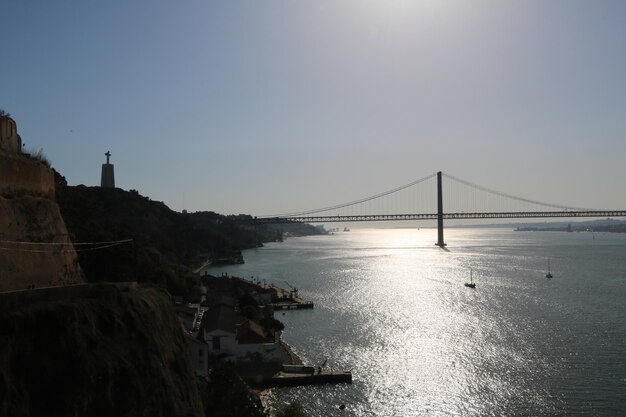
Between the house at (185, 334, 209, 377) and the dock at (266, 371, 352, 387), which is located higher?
the house at (185, 334, 209, 377)

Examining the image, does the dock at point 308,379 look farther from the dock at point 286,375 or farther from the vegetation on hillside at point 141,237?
the vegetation on hillside at point 141,237

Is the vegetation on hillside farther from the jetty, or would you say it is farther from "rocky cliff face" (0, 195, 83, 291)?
the jetty

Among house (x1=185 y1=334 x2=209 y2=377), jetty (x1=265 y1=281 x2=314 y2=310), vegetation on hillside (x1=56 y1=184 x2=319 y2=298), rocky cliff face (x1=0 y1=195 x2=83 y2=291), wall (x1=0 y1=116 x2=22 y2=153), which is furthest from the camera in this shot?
jetty (x1=265 y1=281 x2=314 y2=310)

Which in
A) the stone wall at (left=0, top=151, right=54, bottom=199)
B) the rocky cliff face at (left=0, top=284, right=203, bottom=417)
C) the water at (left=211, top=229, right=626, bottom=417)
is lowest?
the water at (left=211, top=229, right=626, bottom=417)

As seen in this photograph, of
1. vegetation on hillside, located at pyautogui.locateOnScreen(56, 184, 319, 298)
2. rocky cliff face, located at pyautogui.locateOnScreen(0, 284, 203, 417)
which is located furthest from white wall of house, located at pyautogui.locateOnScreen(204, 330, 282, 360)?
rocky cliff face, located at pyautogui.locateOnScreen(0, 284, 203, 417)

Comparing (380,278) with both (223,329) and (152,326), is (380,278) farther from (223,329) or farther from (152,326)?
(152,326)

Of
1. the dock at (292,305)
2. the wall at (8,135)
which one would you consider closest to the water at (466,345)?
the dock at (292,305)

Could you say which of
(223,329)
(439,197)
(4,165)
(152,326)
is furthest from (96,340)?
(439,197)

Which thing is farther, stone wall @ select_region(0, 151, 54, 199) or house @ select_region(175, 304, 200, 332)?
house @ select_region(175, 304, 200, 332)
